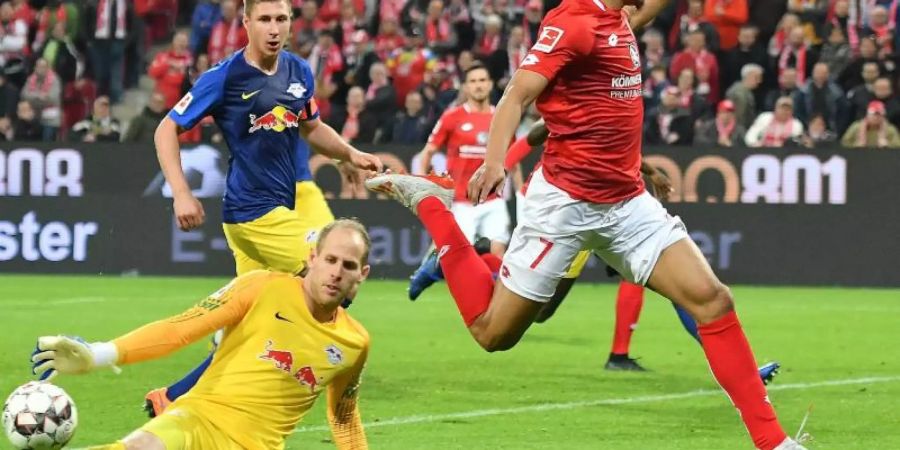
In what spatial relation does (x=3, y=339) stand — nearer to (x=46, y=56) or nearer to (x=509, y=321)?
(x=509, y=321)

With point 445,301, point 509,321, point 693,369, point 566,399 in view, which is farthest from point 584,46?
point 445,301

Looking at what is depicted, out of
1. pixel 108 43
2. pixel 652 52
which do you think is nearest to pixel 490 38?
pixel 652 52

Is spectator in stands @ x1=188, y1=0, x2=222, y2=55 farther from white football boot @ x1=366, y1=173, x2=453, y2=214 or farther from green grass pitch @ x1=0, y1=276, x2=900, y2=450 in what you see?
white football boot @ x1=366, y1=173, x2=453, y2=214

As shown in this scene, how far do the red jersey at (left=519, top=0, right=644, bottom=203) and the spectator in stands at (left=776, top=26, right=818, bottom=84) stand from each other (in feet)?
47.5

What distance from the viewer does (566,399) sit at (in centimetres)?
1007

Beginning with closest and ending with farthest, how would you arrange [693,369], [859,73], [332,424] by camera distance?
1. [332,424]
2. [693,369]
3. [859,73]

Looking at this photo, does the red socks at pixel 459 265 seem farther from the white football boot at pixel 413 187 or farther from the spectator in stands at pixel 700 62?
the spectator in stands at pixel 700 62

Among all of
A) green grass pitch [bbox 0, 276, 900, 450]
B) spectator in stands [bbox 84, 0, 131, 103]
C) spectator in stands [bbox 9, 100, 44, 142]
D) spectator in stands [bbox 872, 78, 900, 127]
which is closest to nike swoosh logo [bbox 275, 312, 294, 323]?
green grass pitch [bbox 0, 276, 900, 450]

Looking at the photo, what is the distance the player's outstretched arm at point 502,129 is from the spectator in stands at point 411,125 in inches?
527

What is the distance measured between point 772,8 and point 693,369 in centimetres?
1175

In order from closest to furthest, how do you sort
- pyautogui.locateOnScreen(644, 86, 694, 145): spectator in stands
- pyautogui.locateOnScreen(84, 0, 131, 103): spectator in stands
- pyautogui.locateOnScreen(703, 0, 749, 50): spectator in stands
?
pyautogui.locateOnScreen(644, 86, 694, 145): spectator in stands, pyautogui.locateOnScreen(703, 0, 749, 50): spectator in stands, pyautogui.locateOnScreen(84, 0, 131, 103): spectator in stands

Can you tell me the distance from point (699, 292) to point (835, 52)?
15.2m

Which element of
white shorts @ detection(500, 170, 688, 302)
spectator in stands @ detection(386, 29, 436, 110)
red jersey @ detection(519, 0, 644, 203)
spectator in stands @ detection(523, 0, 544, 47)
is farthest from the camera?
spectator in stands @ detection(523, 0, 544, 47)

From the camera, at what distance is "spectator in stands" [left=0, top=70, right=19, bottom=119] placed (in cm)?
2189
